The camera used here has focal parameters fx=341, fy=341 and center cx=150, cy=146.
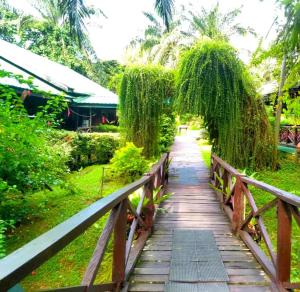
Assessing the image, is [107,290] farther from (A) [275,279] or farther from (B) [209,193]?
(B) [209,193]

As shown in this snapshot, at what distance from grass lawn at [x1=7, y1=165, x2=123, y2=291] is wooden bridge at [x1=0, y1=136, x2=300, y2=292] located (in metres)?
0.86

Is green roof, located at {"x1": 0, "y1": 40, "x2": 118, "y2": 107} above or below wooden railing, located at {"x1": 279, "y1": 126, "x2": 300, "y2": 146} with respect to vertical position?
above

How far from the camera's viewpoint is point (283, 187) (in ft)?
29.5

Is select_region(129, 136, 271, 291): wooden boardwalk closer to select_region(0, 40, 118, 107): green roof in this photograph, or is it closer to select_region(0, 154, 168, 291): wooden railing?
select_region(0, 154, 168, 291): wooden railing

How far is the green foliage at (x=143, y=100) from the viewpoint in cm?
1044

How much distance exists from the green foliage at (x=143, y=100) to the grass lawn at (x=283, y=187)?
324cm

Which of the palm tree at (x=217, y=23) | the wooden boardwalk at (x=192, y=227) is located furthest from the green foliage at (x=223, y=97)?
the palm tree at (x=217, y=23)

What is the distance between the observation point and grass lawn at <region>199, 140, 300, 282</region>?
203 inches

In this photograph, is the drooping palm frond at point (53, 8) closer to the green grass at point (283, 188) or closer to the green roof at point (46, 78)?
the green roof at point (46, 78)

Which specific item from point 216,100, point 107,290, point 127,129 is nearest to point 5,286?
point 107,290

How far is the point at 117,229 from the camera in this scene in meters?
2.89

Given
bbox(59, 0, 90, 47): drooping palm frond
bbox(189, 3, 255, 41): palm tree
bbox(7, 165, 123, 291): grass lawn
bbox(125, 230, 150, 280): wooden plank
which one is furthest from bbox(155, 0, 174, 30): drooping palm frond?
bbox(189, 3, 255, 41): palm tree

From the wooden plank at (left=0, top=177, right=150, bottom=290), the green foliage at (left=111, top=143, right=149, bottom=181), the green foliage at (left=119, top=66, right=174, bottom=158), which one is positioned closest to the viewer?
the wooden plank at (left=0, top=177, right=150, bottom=290)

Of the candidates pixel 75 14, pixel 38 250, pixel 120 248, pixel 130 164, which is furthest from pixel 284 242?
pixel 130 164
